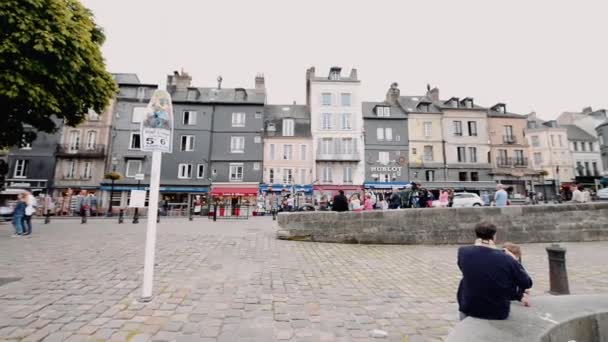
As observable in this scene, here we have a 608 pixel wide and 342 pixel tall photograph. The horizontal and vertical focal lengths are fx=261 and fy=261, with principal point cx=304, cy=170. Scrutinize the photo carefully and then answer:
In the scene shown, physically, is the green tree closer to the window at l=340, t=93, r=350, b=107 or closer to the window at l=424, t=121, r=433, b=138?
the window at l=340, t=93, r=350, b=107

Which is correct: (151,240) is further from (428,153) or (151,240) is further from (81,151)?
(428,153)

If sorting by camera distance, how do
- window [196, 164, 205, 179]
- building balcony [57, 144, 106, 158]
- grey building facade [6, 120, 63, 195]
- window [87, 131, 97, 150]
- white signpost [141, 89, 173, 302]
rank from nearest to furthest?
white signpost [141, 89, 173, 302]
grey building facade [6, 120, 63, 195]
building balcony [57, 144, 106, 158]
window [87, 131, 97, 150]
window [196, 164, 205, 179]

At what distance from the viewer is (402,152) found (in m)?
30.4

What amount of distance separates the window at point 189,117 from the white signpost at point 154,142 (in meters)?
27.0

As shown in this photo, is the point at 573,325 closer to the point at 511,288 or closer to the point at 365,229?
the point at 511,288

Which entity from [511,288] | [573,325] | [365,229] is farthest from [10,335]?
[365,229]

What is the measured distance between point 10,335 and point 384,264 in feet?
18.3

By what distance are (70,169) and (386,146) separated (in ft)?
109

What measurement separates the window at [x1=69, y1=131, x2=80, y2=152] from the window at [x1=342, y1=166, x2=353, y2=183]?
2757 centimetres

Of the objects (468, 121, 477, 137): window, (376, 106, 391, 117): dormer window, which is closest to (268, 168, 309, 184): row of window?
(376, 106, 391, 117): dormer window

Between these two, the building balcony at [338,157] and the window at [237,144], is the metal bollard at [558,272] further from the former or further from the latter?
the window at [237,144]

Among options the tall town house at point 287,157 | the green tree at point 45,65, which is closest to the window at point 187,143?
the tall town house at point 287,157

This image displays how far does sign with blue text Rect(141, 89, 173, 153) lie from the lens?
3.60 metres

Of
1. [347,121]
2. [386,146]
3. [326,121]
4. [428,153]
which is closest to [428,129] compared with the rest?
[428,153]
